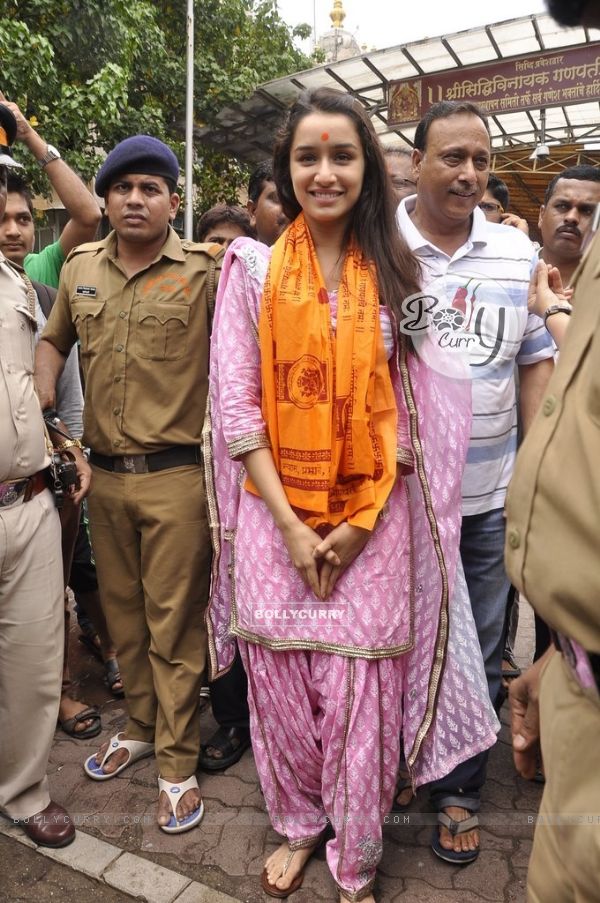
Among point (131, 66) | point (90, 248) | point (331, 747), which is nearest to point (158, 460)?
point (90, 248)

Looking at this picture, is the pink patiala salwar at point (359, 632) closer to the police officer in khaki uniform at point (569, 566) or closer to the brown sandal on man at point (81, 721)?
the police officer in khaki uniform at point (569, 566)

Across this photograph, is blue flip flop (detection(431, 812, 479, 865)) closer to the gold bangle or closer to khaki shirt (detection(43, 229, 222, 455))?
khaki shirt (detection(43, 229, 222, 455))

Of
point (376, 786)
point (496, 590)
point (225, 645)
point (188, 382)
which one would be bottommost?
point (376, 786)

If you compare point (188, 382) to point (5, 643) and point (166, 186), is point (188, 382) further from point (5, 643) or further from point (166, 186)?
point (5, 643)

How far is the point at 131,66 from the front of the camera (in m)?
9.45

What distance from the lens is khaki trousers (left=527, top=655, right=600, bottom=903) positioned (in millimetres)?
914

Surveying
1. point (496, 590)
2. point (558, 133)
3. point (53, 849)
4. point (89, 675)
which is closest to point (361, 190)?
point (496, 590)

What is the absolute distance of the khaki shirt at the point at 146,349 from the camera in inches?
91.8

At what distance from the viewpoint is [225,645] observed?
89.4 inches

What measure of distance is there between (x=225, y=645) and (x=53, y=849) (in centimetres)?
76

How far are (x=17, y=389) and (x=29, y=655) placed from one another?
0.78 meters

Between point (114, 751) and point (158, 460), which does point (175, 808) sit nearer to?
point (114, 751)

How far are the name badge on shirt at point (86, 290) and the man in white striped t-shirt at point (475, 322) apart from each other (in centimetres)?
102

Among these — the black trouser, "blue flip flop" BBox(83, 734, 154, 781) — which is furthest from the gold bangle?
"blue flip flop" BBox(83, 734, 154, 781)
